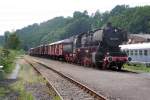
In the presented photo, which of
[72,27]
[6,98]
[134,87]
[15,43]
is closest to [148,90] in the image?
[134,87]

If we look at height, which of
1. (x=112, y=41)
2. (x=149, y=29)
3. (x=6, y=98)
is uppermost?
(x=149, y=29)

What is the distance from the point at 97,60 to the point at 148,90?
15.5m

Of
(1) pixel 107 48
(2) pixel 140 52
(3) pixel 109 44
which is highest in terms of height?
(3) pixel 109 44

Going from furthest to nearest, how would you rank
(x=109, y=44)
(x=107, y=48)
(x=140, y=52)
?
(x=140, y=52)
(x=107, y=48)
(x=109, y=44)

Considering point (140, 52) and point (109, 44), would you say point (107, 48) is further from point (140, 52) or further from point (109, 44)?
point (140, 52)

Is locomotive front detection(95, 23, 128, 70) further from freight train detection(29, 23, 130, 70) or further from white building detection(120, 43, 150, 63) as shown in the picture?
white building detection(120, 43, 150, 63)

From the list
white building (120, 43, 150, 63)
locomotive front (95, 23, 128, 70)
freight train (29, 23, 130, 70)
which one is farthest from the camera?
white building (120, 43, 150, 63)

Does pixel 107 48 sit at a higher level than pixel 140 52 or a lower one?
higher

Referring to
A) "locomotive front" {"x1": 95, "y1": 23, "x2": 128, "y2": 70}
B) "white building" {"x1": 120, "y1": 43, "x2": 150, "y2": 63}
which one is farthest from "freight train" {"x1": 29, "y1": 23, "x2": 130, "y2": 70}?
"white building" {"x1": 120, "y1": 43, "x2": 150, "y2": 63}

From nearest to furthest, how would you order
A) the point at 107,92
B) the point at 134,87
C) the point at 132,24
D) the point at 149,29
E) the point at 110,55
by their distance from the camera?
the point at 107,92, the point at 134,87, the point at 110,55, the point at 149,29, the point at 132,24

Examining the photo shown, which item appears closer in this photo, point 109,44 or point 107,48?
point 109,44

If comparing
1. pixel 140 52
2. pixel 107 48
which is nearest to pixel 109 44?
pixel 107 48

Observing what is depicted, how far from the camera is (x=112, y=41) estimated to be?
106 feet

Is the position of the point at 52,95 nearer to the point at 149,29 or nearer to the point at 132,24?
the point at 149,29
